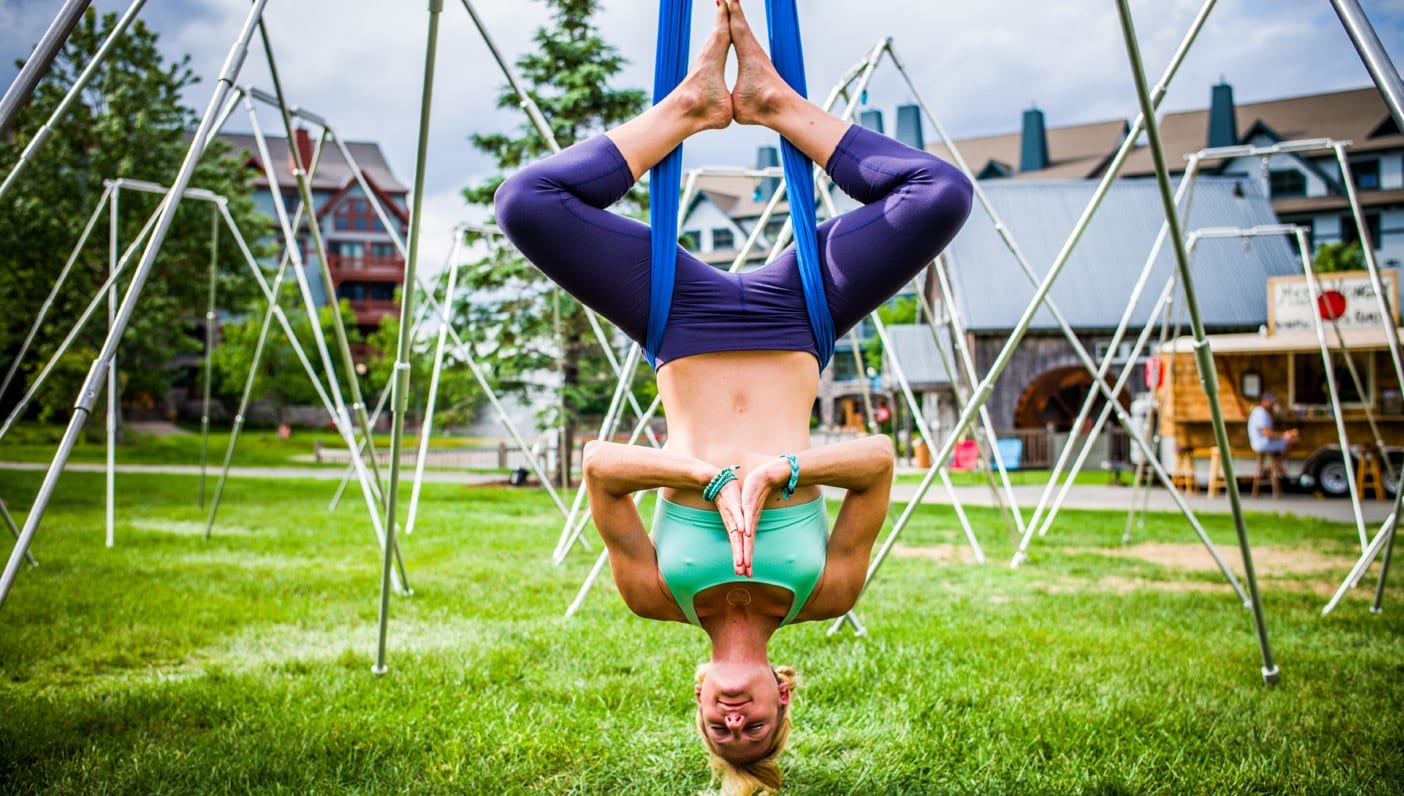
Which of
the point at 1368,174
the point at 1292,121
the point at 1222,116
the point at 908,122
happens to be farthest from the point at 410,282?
the point at 1292,121

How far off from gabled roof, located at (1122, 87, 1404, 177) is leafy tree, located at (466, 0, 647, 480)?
26.1 m

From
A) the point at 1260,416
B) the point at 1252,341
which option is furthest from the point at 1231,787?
the point at 1252,341

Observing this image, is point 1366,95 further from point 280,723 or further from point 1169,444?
point 280,723

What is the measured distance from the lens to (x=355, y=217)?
4716 cm

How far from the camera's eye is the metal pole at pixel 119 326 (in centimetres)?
275

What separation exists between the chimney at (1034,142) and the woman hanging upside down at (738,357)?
136 ft

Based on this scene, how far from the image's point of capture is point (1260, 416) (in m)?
14.7

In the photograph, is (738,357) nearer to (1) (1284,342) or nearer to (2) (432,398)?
(2) (432,398)

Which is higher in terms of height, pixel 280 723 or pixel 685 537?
pixel 685 537

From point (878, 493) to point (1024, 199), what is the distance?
2314cm

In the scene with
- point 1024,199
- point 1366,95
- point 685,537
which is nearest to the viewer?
point 685,537

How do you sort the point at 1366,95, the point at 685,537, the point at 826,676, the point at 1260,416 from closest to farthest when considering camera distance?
the point at 685,537 → the point at 826,676 → the point at 1260,416 → the point at 1366,95

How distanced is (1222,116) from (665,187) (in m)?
40.4

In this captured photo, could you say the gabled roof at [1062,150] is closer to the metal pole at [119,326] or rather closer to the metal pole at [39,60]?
the metal pole at [119,326]
